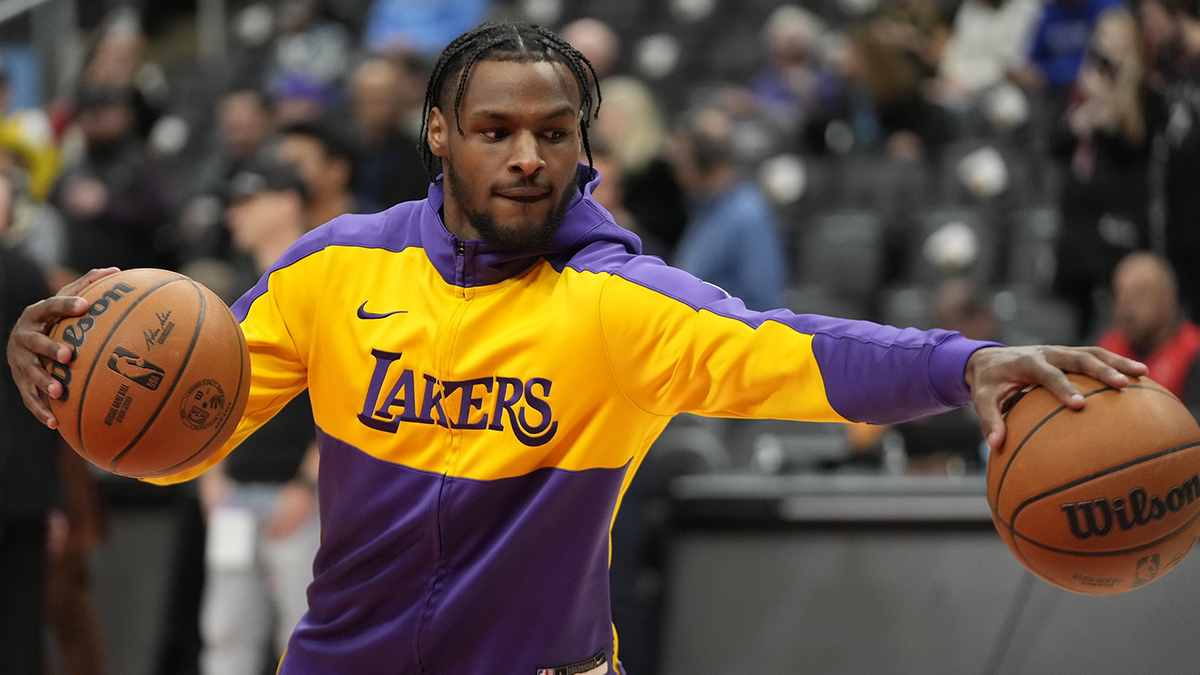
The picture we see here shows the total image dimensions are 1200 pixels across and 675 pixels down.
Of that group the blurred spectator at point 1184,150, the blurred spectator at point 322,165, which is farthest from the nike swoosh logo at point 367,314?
the blurred spectator at point 1184,150

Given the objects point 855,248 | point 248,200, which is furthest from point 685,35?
point 248,200

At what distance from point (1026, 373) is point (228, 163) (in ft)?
24.1

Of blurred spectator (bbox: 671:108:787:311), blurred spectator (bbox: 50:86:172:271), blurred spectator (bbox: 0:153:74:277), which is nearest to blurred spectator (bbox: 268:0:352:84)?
blurred spectator (bbox: 50:86:172:271)

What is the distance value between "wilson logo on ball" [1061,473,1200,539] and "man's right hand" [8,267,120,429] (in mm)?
1900

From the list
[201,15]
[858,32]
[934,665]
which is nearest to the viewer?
[934,665]

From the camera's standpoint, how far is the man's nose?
2.61 m

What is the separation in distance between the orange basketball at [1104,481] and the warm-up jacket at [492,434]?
50cm

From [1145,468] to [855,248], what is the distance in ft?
18.0

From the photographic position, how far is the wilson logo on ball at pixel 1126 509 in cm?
238

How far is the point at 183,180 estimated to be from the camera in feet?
35.4

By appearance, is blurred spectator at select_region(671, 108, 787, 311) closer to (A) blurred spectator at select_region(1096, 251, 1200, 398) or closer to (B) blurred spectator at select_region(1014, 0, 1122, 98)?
(A) blurred spectator at select_region(1096, 251, 1200, 398)

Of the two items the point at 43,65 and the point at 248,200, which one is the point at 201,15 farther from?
the point at 248,200

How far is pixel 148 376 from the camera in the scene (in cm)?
267

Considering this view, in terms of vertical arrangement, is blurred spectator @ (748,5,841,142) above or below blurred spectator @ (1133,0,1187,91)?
below
